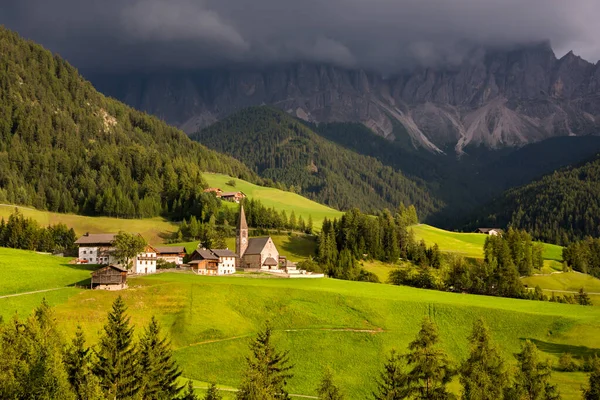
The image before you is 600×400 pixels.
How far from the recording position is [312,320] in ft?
289

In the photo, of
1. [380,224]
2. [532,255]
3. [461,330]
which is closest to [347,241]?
[380,224]

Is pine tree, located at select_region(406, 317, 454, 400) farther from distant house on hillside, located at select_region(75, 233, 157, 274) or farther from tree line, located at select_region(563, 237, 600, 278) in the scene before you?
tree line, located at select_region(563, 237, 600, 278)

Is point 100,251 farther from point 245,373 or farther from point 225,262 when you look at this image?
point 245,373

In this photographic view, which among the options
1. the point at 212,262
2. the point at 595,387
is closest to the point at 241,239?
the point at 212,262

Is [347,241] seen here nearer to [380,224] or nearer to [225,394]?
[380,224]

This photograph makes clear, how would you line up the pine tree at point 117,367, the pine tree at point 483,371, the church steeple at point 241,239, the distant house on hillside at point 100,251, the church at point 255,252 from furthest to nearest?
the church steeple at point 241,239 → the church at point 255,252 → the distant house on hillside at point 100,251 → the pine tree at point 117,367 → the pine tree at point 483,371

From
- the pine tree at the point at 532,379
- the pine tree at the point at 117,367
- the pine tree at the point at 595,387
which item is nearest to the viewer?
the pine tree at the point at 595,387

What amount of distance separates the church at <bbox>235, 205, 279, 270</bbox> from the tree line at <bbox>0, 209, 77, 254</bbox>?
43.3 metres

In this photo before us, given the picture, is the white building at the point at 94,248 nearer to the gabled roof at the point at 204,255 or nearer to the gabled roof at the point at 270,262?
the gabled roof at the point at 204,255

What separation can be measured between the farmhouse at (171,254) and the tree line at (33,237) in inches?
980

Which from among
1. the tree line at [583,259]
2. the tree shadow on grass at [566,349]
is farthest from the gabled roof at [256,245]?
the tree line at [583,259]

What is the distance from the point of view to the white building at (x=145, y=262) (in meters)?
121

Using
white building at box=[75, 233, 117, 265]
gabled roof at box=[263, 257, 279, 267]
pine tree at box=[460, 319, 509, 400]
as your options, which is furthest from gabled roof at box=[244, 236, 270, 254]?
pine tree at box=[460, 319, 509, 400]

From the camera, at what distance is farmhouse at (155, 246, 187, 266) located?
13762cm
